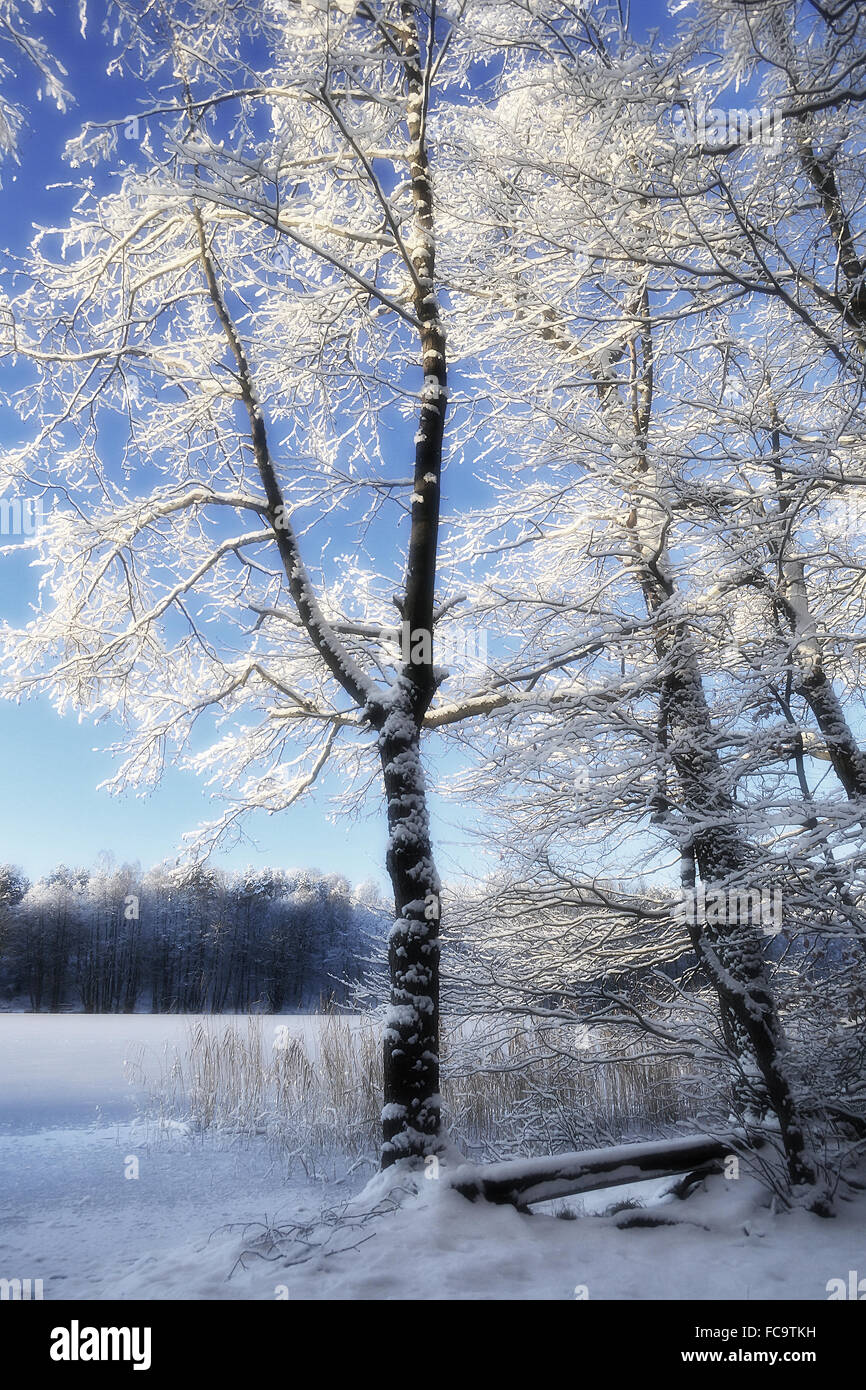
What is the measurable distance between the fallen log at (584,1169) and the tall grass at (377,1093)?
31.3 inches

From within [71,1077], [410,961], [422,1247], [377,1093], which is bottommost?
[71,1077]

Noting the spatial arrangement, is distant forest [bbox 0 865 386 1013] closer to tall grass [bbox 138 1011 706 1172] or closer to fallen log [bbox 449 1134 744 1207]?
tall grass [bbox 138 1011 706 1172]

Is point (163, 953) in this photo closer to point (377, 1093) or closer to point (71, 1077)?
point (71, 1077)

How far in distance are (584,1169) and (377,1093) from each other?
237 inches

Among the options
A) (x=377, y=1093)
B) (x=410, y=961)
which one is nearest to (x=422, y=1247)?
(x=410, y=961)

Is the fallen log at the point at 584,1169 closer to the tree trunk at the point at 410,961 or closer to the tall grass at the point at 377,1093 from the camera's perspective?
the tree trunk at the point at 410,961

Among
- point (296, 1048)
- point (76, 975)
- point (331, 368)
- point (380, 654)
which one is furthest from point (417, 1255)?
point (76, 975)

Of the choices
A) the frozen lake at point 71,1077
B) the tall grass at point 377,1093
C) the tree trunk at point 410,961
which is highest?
the tree trunk at point 410,961

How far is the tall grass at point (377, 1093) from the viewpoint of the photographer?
6.38 m

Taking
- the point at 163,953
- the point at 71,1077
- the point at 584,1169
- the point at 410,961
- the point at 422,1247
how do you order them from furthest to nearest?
1. the point at 163,953
2. the point at 71,1077
3. the point at 410,961
4. the point at 584,1169
5. the point at 422,1247

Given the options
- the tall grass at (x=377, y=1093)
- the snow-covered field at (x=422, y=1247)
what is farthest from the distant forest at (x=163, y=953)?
the snow-covered field at (x=422, y=1247)

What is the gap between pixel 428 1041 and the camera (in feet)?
15.2

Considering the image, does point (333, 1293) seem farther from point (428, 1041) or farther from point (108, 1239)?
point (108, 1239)

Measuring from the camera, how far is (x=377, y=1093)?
9.57m
